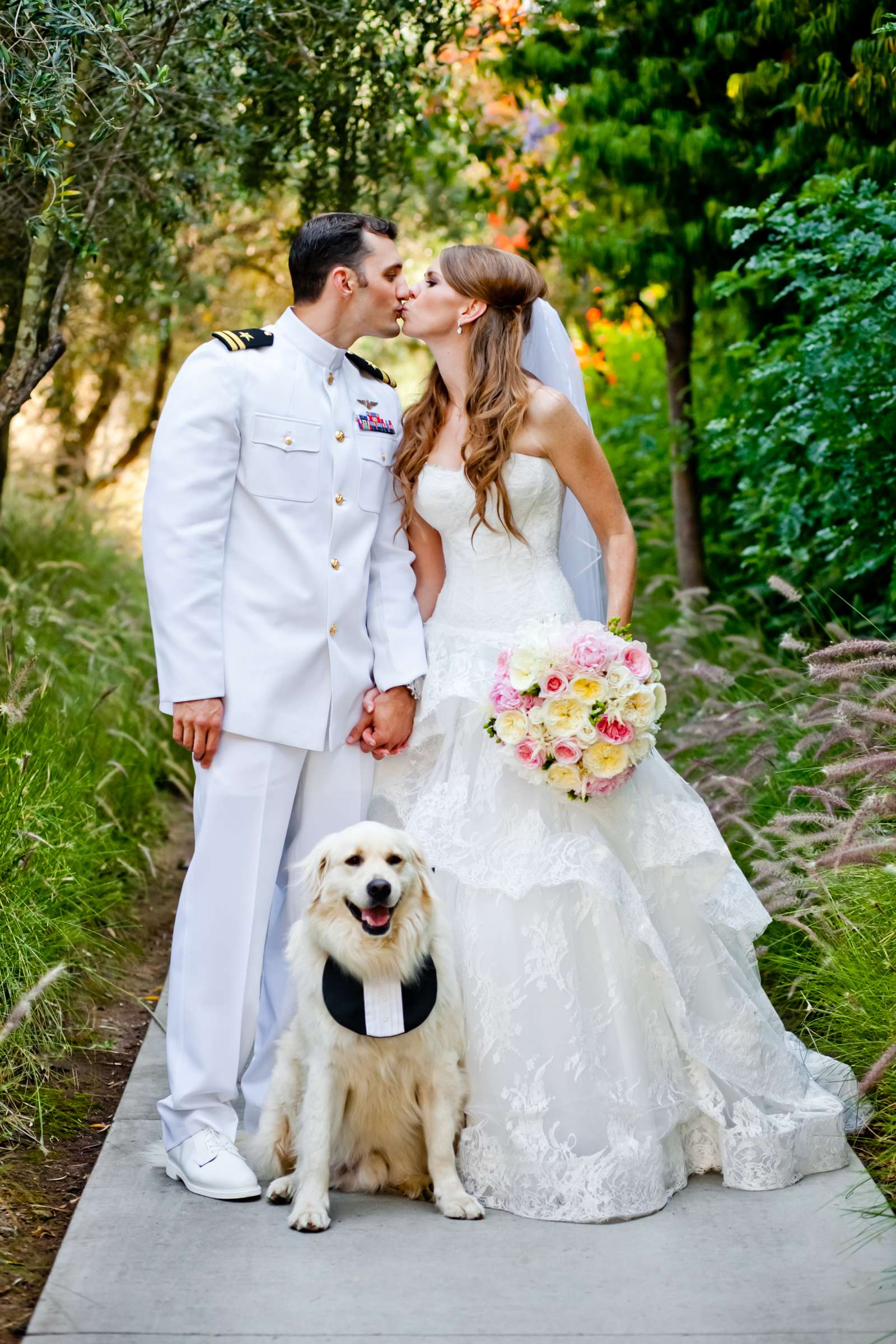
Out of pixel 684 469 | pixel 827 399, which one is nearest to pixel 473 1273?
pixel 827 399

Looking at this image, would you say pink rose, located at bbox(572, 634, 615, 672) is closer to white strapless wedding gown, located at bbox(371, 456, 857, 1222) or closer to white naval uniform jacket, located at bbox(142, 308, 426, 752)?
white strapless wedding gown, located at bbox(371, 456, 857, 1222)

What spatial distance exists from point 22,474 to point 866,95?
8.65 metres

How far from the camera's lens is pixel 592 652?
3574 millimetres

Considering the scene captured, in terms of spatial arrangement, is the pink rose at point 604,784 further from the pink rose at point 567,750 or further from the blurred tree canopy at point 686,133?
the blurred tree canopy at point 686,133

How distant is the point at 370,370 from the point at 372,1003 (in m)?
2.07

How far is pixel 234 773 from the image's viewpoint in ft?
12.4

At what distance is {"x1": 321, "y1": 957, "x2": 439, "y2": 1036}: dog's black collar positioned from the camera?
3.32 meters

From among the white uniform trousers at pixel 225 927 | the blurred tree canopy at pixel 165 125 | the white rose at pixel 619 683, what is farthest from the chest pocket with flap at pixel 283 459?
the blurred tree canopy at pixel 165 125

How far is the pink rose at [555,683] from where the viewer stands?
11.7 ft

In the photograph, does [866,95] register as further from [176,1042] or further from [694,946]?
[176,1042]

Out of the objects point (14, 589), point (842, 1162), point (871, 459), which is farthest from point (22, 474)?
point (842, 1162)

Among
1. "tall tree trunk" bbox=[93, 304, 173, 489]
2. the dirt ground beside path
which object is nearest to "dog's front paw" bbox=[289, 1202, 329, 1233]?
the dirt ground beside path

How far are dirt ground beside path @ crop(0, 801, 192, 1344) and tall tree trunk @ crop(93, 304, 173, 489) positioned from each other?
24.3 feet

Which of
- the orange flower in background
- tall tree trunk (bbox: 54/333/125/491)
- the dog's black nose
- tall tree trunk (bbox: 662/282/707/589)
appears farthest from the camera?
tall tree trunk (bbox: 54/333/125/491)
